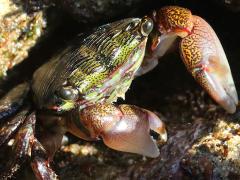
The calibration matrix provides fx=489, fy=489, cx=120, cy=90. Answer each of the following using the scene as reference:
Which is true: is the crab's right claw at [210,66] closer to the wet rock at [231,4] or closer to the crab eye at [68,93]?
the wet rock at [231,4]

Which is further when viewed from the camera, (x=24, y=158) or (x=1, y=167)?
(x=1, y=167)

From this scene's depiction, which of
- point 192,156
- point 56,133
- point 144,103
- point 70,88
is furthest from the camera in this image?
point 144,103

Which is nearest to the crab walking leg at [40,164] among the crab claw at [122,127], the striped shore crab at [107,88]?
Result: the striped shore crab at [107,88]

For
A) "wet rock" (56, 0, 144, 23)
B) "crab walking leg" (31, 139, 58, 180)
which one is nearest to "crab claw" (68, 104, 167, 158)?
"crab walking leg" (31, 139, 58, 180)

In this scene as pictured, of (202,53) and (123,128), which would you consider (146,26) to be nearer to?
(202,53)

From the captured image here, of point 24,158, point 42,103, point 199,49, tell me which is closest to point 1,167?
point 24,158

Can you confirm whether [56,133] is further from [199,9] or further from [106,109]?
[199,9]
